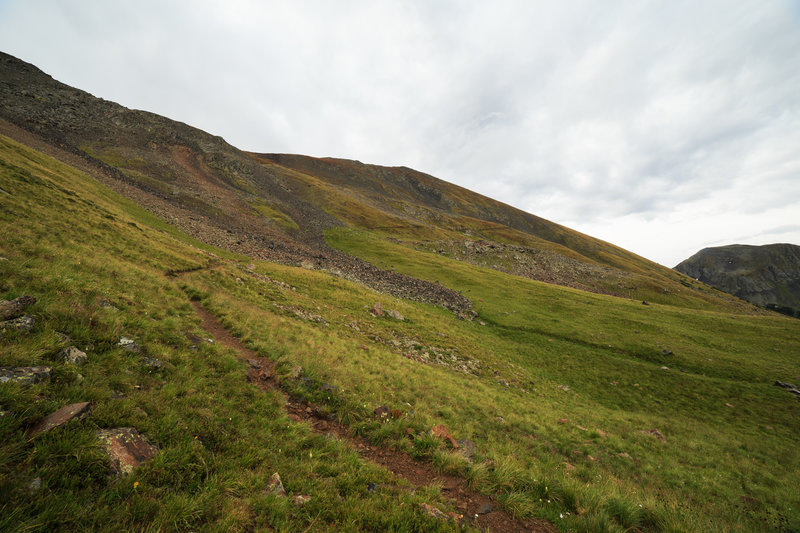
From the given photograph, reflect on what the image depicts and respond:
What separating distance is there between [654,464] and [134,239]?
3741cm

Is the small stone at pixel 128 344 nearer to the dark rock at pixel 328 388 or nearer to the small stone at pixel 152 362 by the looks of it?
the small stone at pixel 152 362

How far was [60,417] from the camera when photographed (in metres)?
5.07

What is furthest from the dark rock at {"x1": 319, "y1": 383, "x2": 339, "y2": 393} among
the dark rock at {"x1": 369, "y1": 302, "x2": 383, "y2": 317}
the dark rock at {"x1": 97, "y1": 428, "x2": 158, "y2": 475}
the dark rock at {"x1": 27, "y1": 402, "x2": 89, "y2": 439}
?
the dark rock at {"x1": 369, "y1": 302, "x2": 383, "y2": 317}

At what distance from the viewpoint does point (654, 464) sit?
14.2 metres

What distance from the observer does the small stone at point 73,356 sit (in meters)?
6.84

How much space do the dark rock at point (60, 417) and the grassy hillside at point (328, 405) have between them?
0.15 meters

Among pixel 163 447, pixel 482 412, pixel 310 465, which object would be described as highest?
pixel 163 447

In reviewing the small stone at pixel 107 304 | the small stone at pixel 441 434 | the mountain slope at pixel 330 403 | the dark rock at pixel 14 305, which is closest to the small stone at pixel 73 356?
the mountain slope at pixel 330 403

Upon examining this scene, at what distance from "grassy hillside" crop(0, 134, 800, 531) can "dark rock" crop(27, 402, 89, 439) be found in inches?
6.0

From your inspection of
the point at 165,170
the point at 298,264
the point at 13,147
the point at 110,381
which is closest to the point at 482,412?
the point at 110,381

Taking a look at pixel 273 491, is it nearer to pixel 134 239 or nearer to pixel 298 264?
pixel 134 239

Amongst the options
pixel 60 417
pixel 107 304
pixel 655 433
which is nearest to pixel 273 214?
pixel 107 304

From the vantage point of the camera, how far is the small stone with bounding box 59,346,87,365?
6842mm

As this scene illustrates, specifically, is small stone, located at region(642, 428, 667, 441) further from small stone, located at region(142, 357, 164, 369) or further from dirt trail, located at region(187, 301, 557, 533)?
small stone, located at region(142, 357, 164, 369)
